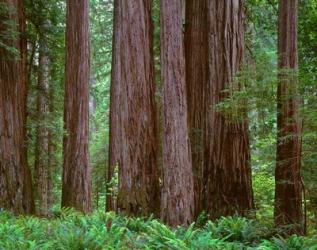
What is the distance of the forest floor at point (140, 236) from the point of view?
6.93 metres

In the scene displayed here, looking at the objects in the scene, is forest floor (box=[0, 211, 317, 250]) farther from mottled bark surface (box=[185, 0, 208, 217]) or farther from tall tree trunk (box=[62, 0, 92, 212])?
tall tree trunk (box=[62, 0, 92, 212])

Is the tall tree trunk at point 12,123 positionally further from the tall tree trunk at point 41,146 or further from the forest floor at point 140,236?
the forest floor at point 140,236

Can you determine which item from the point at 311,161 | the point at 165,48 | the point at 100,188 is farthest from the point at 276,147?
the point at 100,188

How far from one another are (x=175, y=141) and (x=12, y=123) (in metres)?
5.13

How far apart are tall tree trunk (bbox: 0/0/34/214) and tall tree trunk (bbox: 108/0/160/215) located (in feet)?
9.55

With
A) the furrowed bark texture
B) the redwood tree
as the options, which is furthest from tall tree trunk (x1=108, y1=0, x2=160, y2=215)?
the furrowed bark texture

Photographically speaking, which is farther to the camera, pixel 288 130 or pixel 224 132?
pixel 224 132

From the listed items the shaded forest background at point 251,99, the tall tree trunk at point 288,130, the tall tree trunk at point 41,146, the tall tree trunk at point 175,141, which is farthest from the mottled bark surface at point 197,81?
the tall tree trunk at point 41,146

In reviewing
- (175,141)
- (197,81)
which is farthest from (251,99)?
(197,81)

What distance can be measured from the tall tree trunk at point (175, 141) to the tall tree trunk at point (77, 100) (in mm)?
5227

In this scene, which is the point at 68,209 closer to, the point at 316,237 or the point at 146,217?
the point at 146,217

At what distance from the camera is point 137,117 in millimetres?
10320

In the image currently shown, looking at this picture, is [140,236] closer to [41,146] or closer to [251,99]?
[251,99]

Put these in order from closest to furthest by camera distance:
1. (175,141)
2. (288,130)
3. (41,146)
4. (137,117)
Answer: (288,130), (175,141), (137,117), (41,146)
